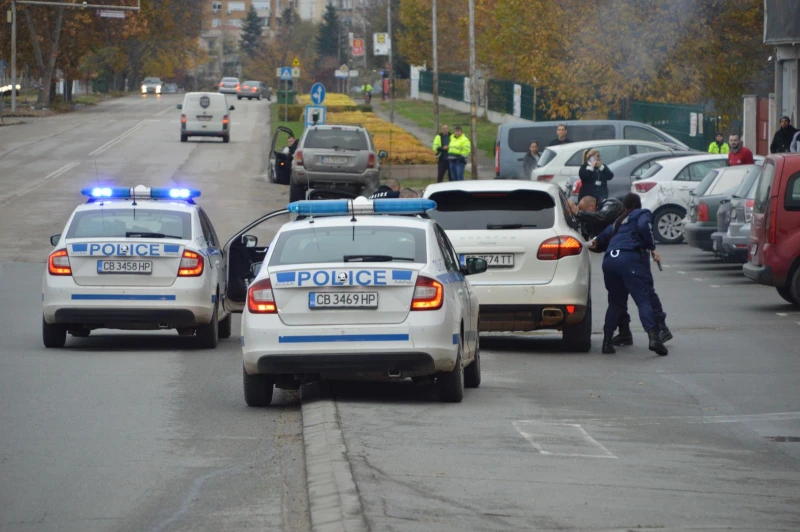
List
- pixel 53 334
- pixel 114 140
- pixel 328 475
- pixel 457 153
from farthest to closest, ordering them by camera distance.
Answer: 1. pixel 114 140
2. pixel 457 153
3. pixel 53 334
4. pixel 328 475

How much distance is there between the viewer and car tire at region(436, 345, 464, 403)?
32.6 ft

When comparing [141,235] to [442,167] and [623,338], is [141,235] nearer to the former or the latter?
[623,338]

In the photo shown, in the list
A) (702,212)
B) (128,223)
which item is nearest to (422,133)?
(702,212)

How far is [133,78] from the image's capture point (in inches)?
5261

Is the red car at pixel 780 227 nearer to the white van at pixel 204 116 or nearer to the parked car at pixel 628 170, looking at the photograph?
the parked car at pixel 628 170

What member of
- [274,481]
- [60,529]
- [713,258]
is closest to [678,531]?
[274,481]

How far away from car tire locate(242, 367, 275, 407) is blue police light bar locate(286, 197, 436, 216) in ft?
4.11

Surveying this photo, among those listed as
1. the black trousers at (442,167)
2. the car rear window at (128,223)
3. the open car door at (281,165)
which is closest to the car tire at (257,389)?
the car rear window at (128,223)

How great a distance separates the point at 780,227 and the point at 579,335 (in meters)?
4.43

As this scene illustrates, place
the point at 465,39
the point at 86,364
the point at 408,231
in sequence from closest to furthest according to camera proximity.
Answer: the point at 408,231, the point at 86,364, the point at 465,39

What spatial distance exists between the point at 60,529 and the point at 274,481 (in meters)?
1.36

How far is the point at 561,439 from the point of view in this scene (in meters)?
8.68

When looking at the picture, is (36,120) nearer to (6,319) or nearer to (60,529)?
(6,319)

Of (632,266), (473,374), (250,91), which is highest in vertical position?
(250,91)
